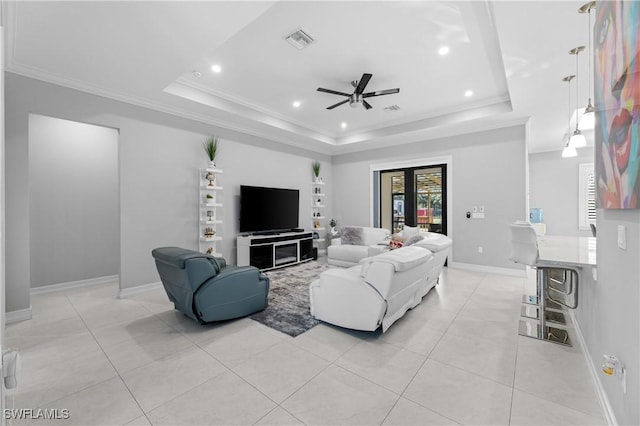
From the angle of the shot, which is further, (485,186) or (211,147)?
(485,186)

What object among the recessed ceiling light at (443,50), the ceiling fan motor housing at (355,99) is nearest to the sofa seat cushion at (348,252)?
the ceiling fan motor housing at (355,99)

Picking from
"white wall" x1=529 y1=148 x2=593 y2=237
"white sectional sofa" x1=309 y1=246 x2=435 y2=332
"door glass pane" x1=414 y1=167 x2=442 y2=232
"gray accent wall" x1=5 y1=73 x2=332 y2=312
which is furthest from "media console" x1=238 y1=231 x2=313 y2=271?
"white wall" x1=529 y1=148 x2=593 y2=237

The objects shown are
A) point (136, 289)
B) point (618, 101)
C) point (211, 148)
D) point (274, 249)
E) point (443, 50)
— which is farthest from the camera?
point (274, 249)

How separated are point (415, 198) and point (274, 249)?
11.5 ft

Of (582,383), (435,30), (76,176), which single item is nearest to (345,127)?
(435,30)

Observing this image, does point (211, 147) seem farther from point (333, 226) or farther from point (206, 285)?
point (333, 226)

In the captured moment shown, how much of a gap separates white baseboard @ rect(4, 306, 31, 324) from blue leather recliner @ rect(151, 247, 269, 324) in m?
1.61

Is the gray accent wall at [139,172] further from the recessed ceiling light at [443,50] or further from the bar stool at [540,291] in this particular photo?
the bar stool at [540,291]

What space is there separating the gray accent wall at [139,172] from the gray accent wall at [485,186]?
13.6ft

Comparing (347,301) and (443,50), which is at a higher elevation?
(443,50)

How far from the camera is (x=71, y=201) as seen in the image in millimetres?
4574

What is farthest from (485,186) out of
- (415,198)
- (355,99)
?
(355,99)

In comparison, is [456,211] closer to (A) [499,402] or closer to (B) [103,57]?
(A) [499,402]

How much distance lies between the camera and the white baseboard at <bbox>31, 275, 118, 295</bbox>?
13.8 feet
